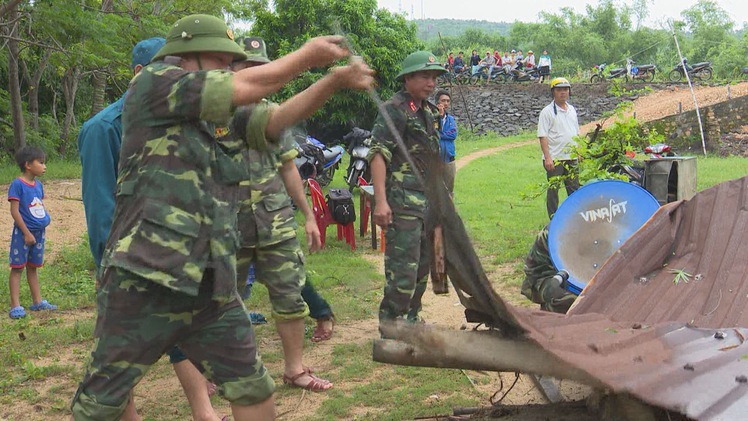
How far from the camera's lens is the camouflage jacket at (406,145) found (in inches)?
207

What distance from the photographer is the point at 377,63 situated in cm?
1458

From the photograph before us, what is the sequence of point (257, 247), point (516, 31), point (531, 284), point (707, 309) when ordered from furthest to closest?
point (516, 31)
point (531, 284)
point (257, 247)
point (707, 309)

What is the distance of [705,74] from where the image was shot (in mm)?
29766

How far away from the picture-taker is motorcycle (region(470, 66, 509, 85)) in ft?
120

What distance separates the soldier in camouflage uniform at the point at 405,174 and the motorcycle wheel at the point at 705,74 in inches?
1061

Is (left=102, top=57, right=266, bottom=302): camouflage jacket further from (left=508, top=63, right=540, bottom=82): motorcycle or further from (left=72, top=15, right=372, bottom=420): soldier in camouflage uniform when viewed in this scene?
(left=508, top=63, right=540, bottom=82): motorcycle

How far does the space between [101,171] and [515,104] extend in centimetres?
3038

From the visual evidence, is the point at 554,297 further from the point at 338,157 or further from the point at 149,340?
the point at 338,157

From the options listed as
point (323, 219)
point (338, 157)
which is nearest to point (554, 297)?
point (323, 219)

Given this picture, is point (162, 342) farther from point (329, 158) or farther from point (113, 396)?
point (329, 158)

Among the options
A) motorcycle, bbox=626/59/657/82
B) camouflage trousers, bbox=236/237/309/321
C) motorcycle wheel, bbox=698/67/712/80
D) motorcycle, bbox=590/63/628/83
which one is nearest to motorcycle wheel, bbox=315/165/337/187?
camouflage trousers, bbox=236/237/309/321

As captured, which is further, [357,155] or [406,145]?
[357,155]

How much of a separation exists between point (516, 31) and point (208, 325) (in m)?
69.5

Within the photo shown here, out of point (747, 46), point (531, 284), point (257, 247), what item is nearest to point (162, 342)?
point (257, 247)
